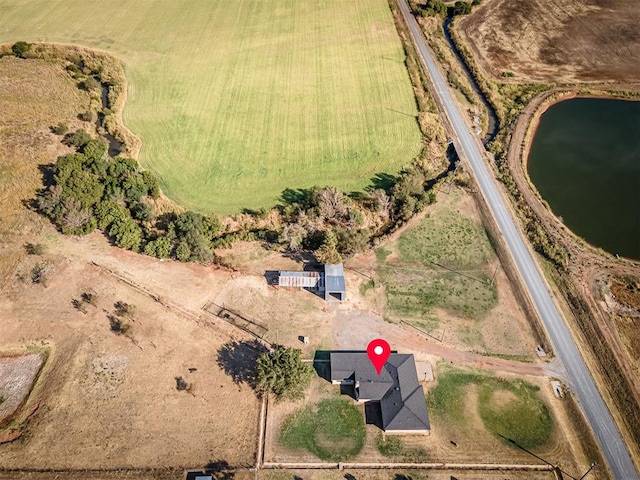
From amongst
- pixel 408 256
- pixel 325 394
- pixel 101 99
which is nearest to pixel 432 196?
pixel 408 256

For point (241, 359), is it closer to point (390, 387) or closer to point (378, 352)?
point (378, 352)

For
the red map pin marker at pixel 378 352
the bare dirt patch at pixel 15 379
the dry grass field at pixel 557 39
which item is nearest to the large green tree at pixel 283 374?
the red map pin marker at pixel 378 352

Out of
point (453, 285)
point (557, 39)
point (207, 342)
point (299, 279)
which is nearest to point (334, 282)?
point (299, 279)

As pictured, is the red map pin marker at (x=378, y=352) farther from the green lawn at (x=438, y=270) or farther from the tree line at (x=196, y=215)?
the tree line at (x=196, y=215)

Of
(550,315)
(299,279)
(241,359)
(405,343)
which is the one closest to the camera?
(241,359)

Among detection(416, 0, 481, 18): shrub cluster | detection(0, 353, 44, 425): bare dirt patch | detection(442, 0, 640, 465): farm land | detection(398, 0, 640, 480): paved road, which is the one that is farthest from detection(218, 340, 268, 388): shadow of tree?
detection(416, 0, 481, 18): shrub cluster

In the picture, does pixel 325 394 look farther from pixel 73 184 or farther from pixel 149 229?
pixel 73 184
